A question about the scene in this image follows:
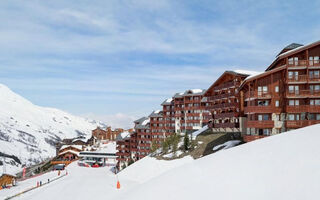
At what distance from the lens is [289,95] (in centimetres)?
3453

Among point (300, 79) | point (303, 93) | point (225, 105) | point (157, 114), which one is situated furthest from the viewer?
point (157, 114)

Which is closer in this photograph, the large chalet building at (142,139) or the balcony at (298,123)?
the balcony at (298,123)

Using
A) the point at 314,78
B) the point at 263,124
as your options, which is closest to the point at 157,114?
the point at 263,124

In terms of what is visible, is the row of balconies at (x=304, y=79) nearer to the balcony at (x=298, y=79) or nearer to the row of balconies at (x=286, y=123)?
the balcony at (x=298, y=79)

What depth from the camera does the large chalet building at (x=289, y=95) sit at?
34375 mm

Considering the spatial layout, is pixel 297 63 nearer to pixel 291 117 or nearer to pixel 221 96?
pixel 291 117

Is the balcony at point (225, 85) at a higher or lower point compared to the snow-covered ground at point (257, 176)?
higher

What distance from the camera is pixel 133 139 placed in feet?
299

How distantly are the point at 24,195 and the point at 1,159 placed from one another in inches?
4337

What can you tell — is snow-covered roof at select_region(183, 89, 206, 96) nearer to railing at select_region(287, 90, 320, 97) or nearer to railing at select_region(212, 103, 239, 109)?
railing at select_region(212, 103, 239, 109)

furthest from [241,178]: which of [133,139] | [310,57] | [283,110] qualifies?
[133,139]

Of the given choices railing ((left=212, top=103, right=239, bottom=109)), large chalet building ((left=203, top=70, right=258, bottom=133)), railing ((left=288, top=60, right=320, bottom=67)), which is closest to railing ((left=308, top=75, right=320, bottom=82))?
railing ((left=288, top=60, right=320, bottom=67))

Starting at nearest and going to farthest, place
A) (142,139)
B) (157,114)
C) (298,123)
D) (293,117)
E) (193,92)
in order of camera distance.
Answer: (298,123)
(293,117)
(193,92)
(142,139)
(157,114)

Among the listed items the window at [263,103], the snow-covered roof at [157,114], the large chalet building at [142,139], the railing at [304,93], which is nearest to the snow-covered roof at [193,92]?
the snow-covered roof at [157,114]
